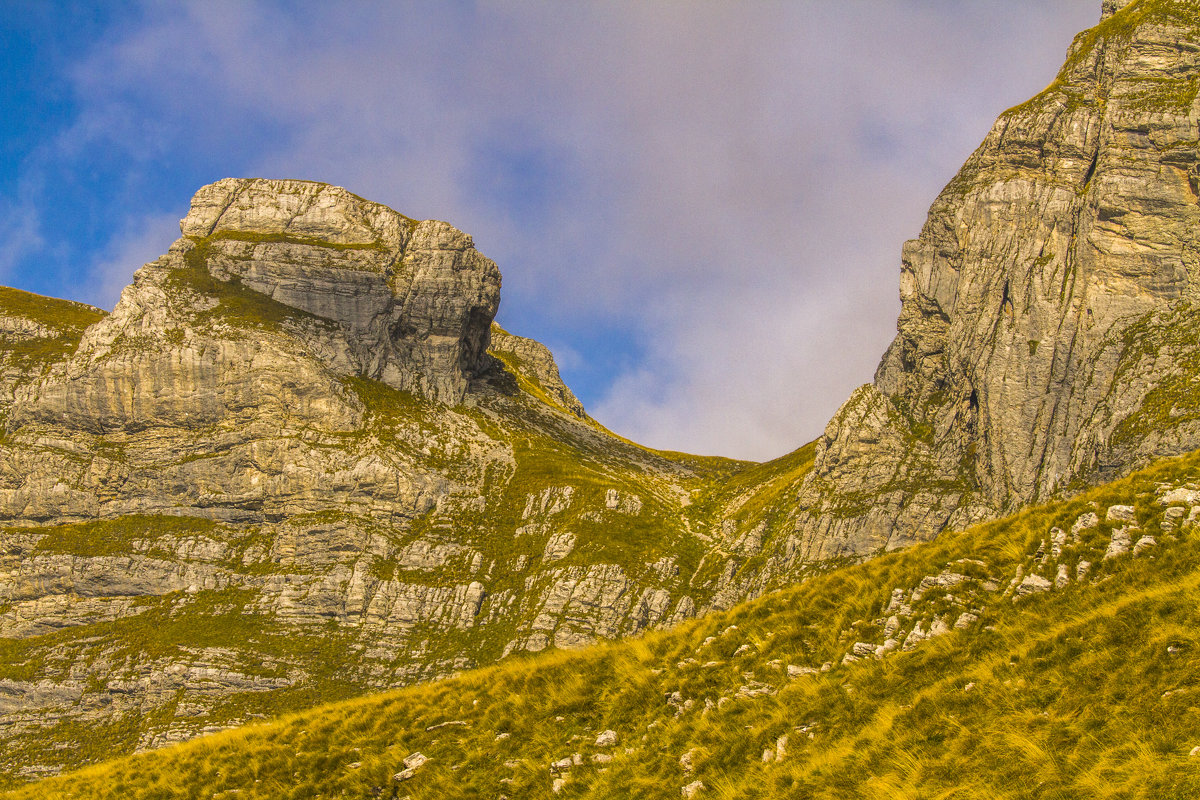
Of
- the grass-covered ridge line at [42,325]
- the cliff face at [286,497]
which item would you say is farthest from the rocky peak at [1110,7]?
the grass-covered ridge line at [42,325]

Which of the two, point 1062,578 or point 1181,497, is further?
point 1181,497

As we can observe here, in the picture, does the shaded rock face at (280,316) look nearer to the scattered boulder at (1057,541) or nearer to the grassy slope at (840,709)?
the grassy slope at (840,709)

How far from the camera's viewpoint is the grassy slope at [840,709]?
40.4 feet

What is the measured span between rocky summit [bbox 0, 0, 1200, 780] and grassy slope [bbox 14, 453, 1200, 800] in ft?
296

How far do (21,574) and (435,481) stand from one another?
216 feet

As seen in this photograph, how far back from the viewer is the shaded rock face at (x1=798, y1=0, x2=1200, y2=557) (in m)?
108

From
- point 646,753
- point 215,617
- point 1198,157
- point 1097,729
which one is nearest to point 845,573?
point 646,753

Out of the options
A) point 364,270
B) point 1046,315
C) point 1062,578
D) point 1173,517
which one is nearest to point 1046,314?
point 1046,315

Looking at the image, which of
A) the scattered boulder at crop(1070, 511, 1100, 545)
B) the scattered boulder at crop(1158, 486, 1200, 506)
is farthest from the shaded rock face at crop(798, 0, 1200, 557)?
the scattered boulder at crop(1070, 511, 1100, 545)

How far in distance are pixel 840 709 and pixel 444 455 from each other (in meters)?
136

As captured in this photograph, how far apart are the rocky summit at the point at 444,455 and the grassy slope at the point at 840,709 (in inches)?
3546

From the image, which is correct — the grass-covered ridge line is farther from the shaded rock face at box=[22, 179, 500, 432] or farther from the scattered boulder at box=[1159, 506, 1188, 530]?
the scattered boulder at box=[1159, 506, 1188, 530]

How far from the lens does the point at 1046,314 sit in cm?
11950

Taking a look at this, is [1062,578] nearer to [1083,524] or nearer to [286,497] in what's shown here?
[1083,524]
